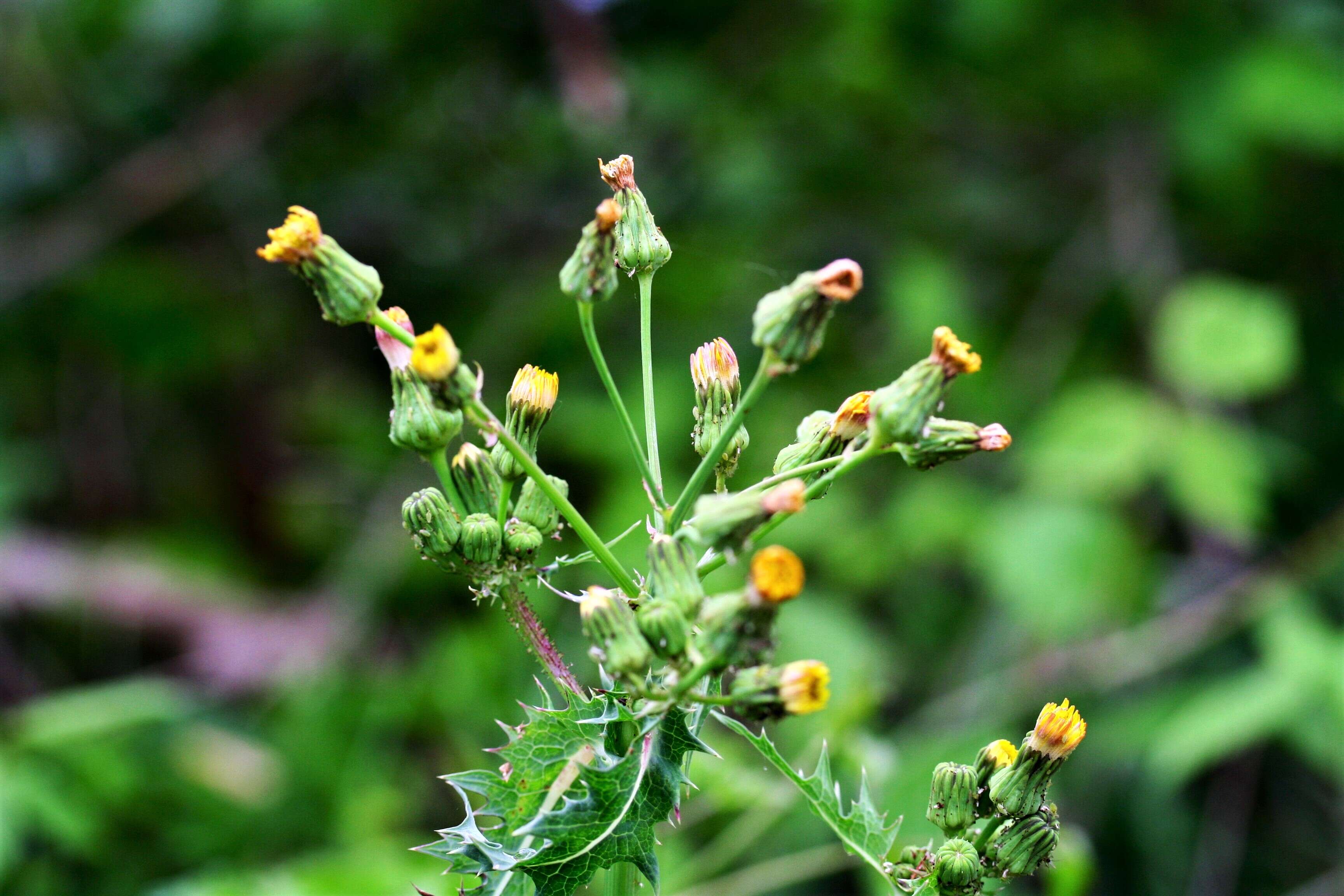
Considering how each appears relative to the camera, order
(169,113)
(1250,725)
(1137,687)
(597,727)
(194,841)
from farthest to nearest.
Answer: (169,113) → (1137,687) → (194,841) → (1250,725) → (597,727)

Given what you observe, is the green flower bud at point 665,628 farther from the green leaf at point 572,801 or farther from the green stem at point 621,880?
the green stem at point 621,880

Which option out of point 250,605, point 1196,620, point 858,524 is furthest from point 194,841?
point 1196,620

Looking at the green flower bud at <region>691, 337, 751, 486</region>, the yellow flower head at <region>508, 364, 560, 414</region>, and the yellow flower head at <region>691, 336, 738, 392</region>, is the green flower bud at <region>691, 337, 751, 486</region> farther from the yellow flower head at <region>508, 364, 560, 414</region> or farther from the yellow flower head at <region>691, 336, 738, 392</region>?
the yellow flower head at <region>508, 364, 560, 414</region>

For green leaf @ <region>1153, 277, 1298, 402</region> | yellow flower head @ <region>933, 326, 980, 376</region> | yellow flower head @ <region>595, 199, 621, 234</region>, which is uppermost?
yellow flower head @ <region>595, 199, 621, 234</region>

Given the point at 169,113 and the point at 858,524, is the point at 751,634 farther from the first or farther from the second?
the point at 169,113

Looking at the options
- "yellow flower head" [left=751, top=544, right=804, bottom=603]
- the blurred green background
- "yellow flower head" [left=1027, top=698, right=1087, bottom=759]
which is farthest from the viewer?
the blurred green background

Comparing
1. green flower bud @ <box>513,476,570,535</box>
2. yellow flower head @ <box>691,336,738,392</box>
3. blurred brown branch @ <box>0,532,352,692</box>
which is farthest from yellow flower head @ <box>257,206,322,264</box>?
blurred brown branch @ <box>0,532,352,692</box>
